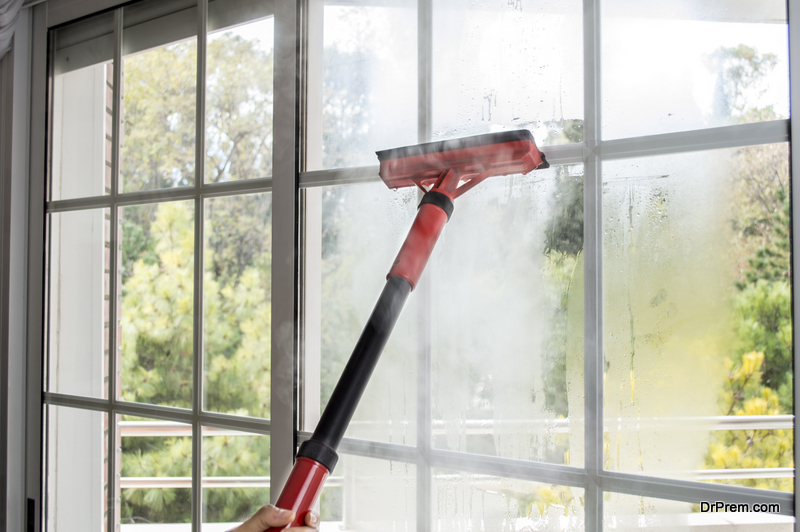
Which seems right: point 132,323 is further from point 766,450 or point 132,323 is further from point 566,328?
point 766,450

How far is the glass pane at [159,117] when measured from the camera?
1066mm

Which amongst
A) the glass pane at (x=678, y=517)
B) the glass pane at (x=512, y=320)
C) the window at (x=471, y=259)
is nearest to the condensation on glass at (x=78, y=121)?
the window at (x=471, y=259)

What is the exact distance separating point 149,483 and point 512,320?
3.48 ft

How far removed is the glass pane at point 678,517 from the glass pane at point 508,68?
0.55m

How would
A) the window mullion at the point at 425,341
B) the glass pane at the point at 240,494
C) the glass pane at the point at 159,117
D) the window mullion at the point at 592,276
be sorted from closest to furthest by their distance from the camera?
1. the window mullion at the point at 592,276
2. the window mullion at the point at 425,341
3. the glass pane at the point at 240,494
4. the glass pane at the point at 159,117

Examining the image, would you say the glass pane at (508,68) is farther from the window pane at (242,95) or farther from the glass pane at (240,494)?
the glass pane at (240,494)

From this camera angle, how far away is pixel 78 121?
3.92 ft

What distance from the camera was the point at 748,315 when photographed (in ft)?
2.01

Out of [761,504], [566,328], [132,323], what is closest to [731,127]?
[566,328]

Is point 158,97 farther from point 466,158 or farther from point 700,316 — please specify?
point 700,316

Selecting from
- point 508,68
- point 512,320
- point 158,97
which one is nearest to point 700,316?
point 512,320

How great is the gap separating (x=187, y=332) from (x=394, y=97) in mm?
735

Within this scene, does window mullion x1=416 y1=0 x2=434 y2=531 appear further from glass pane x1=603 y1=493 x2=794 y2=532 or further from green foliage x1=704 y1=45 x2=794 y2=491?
green foliage x1=704 y1=45 x2=794 y2=491

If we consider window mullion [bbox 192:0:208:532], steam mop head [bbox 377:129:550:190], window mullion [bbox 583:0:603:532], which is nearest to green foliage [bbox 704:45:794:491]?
window mullion [bbox 583:0:603:532]
